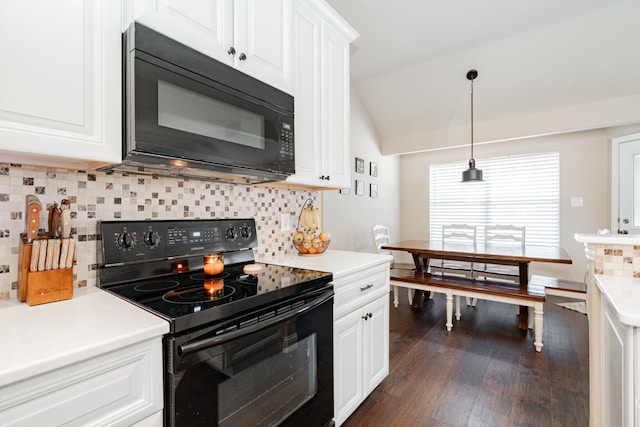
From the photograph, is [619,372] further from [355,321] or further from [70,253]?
[70,253]

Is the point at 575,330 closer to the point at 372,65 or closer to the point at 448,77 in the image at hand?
the point at 448,77

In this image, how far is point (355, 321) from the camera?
162 centimetres

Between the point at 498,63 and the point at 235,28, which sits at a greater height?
the point at 498,63

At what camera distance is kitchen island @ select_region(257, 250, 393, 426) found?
1513 millimetres

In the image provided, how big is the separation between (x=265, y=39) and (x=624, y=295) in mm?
1790

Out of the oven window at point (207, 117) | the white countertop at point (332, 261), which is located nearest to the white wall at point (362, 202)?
the white countertop at point (332, 261)

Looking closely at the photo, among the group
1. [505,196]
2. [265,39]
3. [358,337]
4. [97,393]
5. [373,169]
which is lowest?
[358,337]

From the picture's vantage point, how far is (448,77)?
11.9 ft

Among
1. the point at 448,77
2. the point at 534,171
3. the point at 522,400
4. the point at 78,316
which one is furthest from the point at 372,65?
the point at 78,316

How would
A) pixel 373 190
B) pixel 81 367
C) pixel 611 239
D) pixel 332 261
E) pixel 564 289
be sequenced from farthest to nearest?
1. pixel 373 190
2. pixel 564 289
3. pixel 332 261
4. pixel 611 239
5. pixel 81 367

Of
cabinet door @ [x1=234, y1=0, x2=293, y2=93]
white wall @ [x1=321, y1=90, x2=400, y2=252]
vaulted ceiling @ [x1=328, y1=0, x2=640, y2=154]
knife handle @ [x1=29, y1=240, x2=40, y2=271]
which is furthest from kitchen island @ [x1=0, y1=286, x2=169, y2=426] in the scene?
vaulted ceiling @ [x1=328, y1=0, x2=640, y2=154]

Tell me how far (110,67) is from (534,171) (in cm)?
498

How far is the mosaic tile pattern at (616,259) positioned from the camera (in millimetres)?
1311

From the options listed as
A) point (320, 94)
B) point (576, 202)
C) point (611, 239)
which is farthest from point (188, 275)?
point (576, 202)
